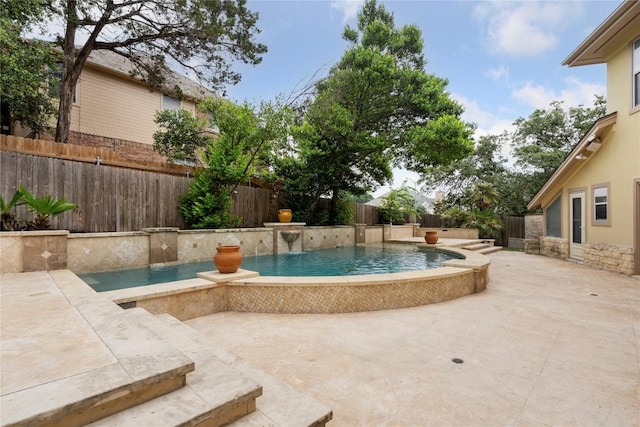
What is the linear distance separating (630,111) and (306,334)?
10.2 metres

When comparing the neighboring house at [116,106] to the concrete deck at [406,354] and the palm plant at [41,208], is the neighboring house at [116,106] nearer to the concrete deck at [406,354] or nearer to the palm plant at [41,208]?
the palm plant at [41,208]

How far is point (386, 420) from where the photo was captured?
2162mm

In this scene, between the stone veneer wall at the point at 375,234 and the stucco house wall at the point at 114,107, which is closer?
the stucco house wall at the point at 114,107

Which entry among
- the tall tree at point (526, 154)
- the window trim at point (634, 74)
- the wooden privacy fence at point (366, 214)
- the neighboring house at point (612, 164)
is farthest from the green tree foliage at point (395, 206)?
the window trim at point (634, 74)

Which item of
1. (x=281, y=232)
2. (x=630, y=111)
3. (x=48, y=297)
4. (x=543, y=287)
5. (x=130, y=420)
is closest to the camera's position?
(x=130, y=420)

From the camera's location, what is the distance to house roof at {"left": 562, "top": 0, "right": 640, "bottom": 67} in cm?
738

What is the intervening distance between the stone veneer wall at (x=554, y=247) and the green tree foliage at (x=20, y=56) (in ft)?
57.2

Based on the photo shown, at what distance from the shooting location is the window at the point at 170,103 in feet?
50.3

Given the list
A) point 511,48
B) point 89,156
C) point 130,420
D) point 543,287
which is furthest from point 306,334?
point 511,48

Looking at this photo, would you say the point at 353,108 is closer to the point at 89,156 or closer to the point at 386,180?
the point at 386,180

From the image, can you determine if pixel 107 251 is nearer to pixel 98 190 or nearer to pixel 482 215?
pixel 98 190

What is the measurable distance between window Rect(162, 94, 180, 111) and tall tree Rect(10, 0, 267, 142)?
11.0 ft

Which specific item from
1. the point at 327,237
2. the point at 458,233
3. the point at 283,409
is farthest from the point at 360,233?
the point at 283,409

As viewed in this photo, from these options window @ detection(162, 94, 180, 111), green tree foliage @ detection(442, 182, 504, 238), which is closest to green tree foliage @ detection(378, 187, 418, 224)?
green tree foliage @ detection(442, 182, 504, 238)
